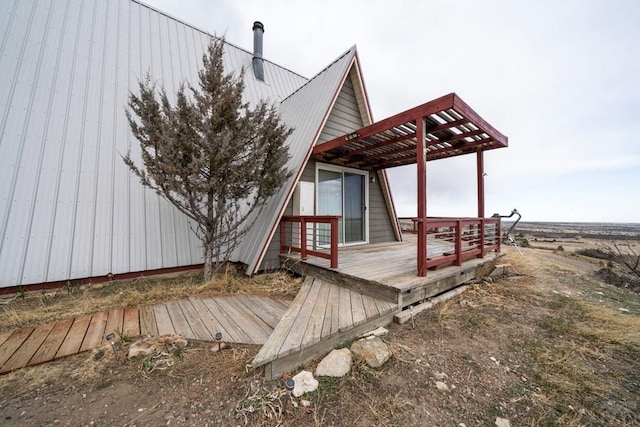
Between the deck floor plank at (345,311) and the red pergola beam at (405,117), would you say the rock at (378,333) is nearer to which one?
the deck floor plank at (345,311)

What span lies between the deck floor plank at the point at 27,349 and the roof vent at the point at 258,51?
27.1 ft

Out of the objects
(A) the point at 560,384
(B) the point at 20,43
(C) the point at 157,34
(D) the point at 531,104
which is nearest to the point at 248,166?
(A) the point at 560,384

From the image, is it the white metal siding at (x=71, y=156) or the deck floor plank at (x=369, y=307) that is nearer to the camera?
the deck floor plank at (x=369, y=307)

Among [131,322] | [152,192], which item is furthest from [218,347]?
[152,192]

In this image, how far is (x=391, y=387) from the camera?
188 centimetres

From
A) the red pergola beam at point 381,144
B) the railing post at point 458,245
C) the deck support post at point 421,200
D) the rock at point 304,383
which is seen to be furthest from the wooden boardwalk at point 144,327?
the red pergola beam at point 381,144

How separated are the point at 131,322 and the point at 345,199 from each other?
16.2 feet

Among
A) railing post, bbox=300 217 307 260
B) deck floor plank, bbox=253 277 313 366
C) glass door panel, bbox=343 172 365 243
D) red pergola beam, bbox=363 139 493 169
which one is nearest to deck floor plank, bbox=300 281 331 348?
deck floor plank, bbox=253 277 313 366

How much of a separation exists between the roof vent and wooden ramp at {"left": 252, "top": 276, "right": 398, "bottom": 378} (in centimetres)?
794

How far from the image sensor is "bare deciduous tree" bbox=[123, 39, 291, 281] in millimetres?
3471

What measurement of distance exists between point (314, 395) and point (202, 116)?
13.1ft

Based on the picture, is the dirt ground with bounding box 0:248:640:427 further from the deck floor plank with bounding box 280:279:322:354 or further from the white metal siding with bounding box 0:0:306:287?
the white metal siding with bounding box 0:0:306:287

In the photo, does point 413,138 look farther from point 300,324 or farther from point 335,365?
point 335,365

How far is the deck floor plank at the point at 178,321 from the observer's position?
251 centimetres
